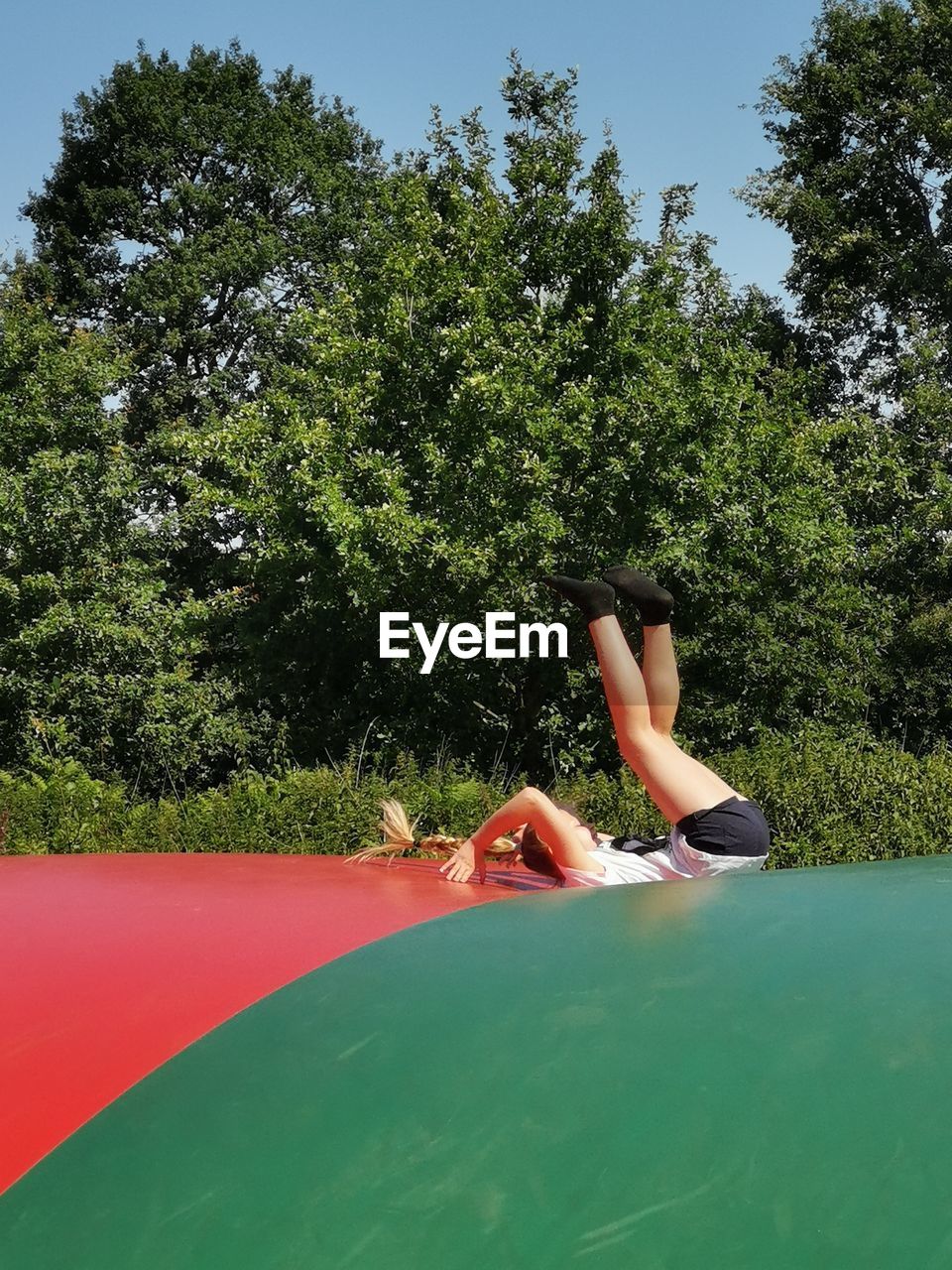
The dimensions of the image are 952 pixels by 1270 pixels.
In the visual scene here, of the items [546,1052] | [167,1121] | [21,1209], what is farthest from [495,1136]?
[21,1209]

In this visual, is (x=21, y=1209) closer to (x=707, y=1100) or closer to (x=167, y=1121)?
(x=167, y=1121)

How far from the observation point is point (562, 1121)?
1.56 metres

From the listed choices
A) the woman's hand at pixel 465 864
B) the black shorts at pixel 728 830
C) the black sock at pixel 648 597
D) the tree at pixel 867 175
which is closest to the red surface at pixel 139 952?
the woman's hand at pixel 465 864

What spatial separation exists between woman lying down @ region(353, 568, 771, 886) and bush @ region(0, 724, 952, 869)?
3474 mm

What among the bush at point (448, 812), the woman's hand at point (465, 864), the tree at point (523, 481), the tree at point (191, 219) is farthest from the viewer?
the tree at point (191, 219)

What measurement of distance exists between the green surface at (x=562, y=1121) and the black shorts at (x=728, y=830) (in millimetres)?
1781

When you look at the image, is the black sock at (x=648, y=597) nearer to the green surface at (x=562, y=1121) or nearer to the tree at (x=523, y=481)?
the green surface at (x=562, y=1121)

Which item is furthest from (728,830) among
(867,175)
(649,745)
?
(867,175)

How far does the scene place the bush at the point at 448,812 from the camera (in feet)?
25.9

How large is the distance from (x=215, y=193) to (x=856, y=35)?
414 inches

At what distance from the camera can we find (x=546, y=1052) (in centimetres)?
172

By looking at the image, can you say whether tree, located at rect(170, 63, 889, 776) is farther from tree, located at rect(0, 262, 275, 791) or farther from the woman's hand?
the woman's hand

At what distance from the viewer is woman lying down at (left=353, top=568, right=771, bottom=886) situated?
3.81 metres

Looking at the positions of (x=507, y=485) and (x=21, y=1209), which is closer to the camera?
(x=21, y=1209)
